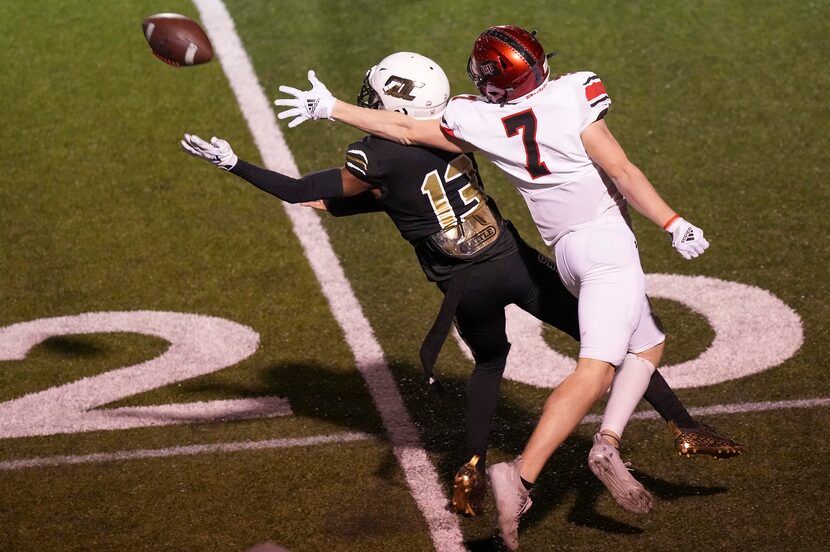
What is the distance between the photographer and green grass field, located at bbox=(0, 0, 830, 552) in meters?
5.91

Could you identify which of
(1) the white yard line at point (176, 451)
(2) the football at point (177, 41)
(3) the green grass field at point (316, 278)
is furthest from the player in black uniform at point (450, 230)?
(1) the white yard line at point (176, 451)

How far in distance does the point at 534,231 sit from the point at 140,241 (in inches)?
106

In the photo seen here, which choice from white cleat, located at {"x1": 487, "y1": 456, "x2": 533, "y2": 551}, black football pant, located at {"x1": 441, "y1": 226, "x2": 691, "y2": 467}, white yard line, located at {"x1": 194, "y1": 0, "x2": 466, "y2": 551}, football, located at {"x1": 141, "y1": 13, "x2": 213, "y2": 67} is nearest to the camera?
white cleat, located at {"x1": 487, "y1": 456, "x2": 533, "y2": 551}

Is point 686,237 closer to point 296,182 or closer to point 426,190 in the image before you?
point 426,190

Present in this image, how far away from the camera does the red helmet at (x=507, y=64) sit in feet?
18.0

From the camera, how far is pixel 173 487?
6.21m

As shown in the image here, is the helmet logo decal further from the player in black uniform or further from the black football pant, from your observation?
the black football pant

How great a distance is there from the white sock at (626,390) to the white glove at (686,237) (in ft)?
2.03

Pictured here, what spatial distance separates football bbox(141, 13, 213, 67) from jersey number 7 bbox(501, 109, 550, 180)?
179cm

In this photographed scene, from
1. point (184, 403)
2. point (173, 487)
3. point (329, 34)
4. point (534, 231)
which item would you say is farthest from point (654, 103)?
point (173, 487)

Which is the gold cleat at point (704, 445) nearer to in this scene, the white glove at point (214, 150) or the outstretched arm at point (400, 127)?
the outstretched arm at point (400, 127)

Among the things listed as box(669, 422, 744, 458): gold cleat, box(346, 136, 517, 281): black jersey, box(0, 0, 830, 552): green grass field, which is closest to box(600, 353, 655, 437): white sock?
box(669, 422, 744, 458): gold cleat

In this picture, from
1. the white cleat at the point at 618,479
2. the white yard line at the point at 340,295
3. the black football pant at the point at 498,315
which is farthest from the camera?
the white yard line at the point at 340,295

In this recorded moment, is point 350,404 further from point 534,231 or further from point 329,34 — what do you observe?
point 329,34
